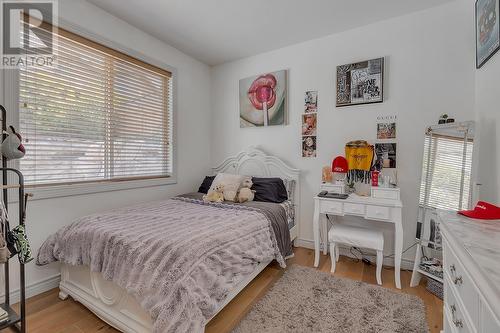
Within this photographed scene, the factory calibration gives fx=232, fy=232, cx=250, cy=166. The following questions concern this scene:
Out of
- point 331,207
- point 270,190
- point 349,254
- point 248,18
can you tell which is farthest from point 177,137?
point 349,254

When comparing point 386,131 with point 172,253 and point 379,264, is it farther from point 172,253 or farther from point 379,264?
point 172,253

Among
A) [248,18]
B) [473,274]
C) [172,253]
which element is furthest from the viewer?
[248,18]

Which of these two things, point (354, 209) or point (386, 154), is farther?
point (386, 154)

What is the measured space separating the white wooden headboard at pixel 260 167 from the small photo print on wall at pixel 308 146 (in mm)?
250

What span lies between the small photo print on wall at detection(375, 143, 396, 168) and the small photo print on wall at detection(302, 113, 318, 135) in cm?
74

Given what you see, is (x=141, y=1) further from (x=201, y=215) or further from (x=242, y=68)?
(x=201, y=215)

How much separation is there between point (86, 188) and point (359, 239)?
8.59ft

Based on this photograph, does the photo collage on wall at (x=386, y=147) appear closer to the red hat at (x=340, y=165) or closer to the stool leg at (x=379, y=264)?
the red hat at (x=340, y=165)

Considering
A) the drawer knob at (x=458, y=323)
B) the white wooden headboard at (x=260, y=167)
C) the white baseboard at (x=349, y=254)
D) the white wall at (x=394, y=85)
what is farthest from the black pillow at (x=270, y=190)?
the drawer knob at (x=458, y=323)

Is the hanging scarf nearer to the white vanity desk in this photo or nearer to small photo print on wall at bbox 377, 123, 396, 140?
small photo print on wall at bbox 377, 123, 396, 140

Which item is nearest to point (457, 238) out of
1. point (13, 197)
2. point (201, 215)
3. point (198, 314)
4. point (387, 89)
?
point (198, 314)

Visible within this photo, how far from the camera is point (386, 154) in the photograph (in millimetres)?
2479

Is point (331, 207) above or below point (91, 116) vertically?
below

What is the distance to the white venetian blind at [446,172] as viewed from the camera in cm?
184
